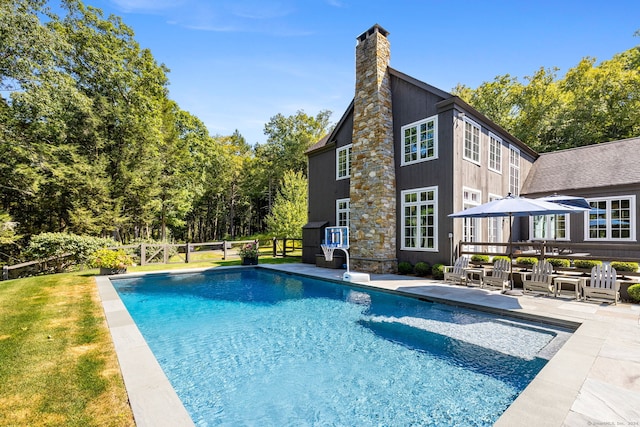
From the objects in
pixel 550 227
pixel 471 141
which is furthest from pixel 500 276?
pixel 550 227

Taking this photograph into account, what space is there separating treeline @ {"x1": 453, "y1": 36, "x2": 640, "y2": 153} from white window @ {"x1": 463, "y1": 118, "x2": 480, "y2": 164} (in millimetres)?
15050

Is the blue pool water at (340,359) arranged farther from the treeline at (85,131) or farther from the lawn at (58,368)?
the treeline at (85,131)

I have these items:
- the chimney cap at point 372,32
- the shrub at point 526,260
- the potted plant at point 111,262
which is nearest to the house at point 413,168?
the chimney cap at point 372,32

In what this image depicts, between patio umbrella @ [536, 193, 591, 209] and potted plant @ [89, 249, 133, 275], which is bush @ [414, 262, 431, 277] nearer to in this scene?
patio umbrella @ [536, 193, 591, 209]

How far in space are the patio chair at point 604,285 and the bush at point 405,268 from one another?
5.05 m

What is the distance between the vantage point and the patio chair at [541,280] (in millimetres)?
7352

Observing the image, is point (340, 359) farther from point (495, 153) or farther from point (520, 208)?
point (495, 153)

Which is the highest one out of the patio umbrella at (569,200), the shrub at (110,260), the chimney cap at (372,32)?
the chimney cap at (372,32)

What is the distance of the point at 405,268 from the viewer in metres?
11.1

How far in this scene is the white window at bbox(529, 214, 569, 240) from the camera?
1354 centimetres

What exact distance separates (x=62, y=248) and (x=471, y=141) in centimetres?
1682

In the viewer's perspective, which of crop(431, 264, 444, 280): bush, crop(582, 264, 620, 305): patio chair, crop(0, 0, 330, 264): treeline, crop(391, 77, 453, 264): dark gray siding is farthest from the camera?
crop(0, 0, 330, 264): treeline

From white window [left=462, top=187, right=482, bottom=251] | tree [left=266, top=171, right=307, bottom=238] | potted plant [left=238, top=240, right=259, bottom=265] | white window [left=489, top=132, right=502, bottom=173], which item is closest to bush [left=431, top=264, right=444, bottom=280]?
white window [left=462, top=187, right=482, bottom=251]

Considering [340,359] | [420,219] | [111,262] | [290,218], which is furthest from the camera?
[290,218]
